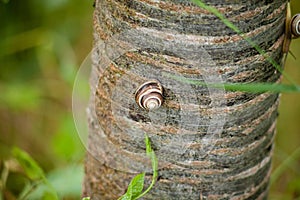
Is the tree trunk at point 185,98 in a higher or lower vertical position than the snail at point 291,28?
lower

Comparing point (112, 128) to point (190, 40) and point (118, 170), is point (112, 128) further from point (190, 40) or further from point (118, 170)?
point (190, 40)

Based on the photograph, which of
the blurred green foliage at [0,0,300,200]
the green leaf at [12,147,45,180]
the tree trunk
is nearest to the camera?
the tree trunk

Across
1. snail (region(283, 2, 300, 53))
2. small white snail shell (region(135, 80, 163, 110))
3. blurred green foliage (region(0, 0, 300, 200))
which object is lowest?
small white snail shell (region(135, 80, 163, 110))

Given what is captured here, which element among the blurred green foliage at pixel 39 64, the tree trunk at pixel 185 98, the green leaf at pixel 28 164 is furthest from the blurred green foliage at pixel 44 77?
the tree trunk at pixel 185 98

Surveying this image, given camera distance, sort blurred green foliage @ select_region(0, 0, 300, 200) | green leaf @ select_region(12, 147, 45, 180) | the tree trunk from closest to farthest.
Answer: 1. the tree trunk
2. green leaf @ select_region(12, 147, 45, 180)
3. blurred green foliage @ select_region(0, 0, 300, 200)

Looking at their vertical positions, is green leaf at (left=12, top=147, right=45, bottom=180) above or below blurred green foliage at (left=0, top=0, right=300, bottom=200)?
below

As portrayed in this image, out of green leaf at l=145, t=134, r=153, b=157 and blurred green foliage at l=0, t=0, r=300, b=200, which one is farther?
blurred green foliage at l=0, t=0, r=300, b=200

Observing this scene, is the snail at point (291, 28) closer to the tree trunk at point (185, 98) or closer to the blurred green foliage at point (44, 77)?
the tree trunk at point (185, 98)

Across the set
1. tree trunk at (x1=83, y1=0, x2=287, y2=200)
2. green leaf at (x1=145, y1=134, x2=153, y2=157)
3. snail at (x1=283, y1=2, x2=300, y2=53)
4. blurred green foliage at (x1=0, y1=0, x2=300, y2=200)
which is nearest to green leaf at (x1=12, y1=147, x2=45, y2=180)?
tree trunk at (x1=83, y1=0, x2=287, y2=200)

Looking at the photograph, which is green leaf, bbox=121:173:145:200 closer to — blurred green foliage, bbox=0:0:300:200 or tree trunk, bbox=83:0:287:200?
tree trunk, bbox=83:0:287:200
